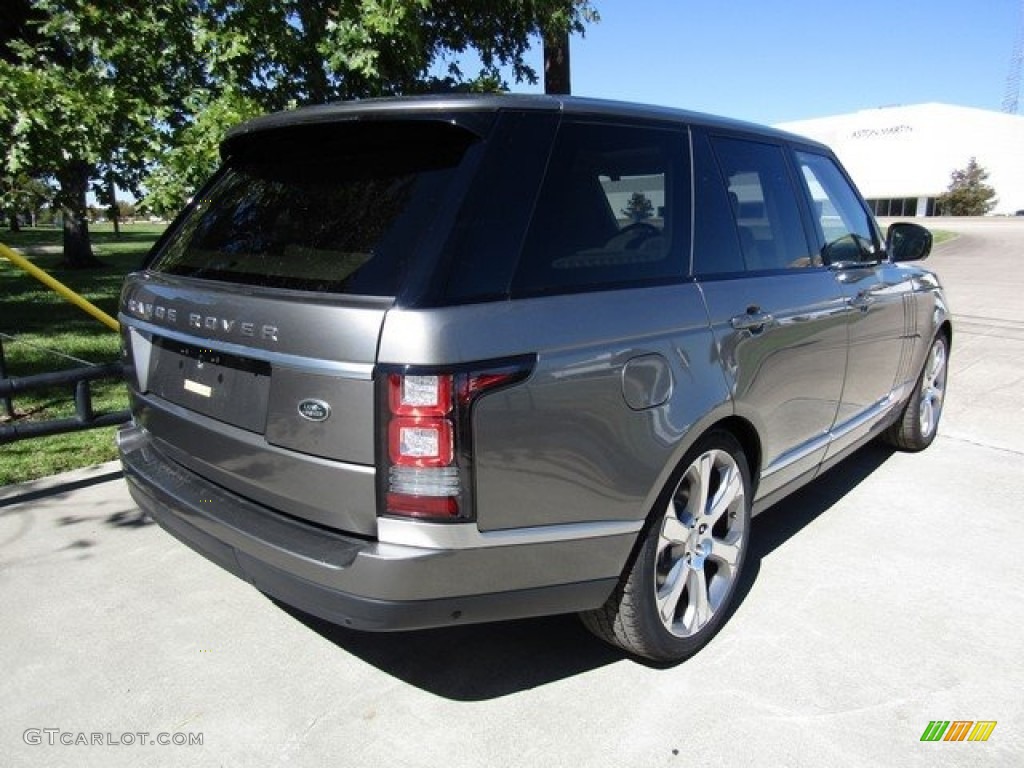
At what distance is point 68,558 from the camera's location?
11.9 ft

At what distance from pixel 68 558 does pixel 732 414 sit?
10.0 feet

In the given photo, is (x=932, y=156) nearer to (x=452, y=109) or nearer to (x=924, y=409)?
(x=924, y=409)

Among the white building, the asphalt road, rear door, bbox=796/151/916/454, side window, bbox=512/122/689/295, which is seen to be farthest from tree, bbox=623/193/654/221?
the white building

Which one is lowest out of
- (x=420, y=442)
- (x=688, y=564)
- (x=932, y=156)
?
(x=688, y=564)

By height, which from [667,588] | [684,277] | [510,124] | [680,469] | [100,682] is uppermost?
[510,124]

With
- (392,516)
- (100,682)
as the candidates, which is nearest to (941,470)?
(392,516)

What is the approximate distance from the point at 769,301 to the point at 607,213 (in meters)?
0.91

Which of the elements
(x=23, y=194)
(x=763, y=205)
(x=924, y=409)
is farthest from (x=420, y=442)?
(x=23, y=194)

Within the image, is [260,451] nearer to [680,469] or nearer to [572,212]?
[572,212]

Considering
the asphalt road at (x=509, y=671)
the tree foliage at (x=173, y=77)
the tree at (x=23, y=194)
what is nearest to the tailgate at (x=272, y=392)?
the asphalt road at (x=509, y=671)

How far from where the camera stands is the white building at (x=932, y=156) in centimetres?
7838

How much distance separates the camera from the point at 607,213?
8.31 feet

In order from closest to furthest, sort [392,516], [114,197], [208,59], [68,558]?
[392,516]
[68,558]
[208,59]
[114,197]

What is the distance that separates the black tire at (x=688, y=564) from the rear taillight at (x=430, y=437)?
796 mm
